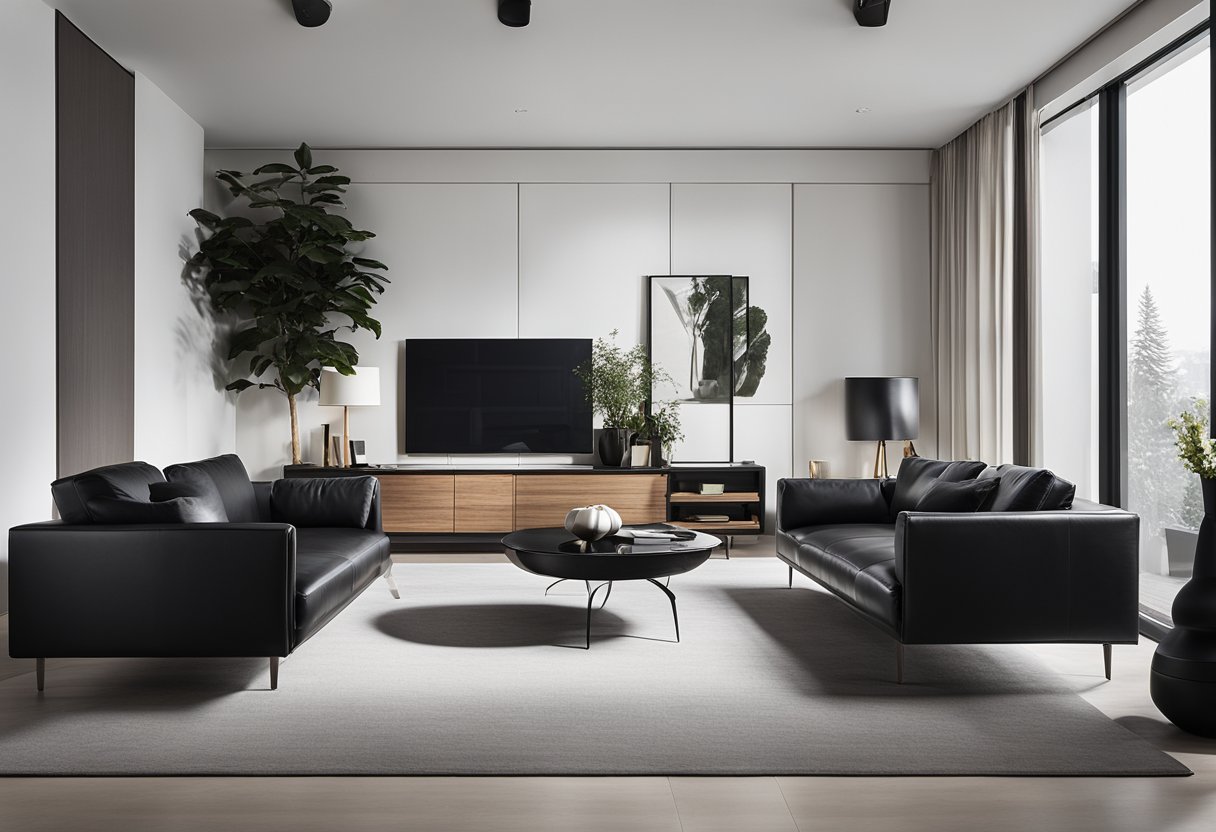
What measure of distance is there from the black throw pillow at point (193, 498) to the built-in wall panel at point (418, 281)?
315 centimetres

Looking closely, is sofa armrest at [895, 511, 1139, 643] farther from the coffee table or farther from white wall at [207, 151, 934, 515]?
white wall at [207, 151, 934, 515]

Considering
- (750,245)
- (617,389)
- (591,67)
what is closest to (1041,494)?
(591,67)

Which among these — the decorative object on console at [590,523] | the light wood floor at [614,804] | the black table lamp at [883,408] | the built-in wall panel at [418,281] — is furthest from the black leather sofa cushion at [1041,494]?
the built-in wall panel at [418,281]

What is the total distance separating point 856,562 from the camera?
11.6 feet

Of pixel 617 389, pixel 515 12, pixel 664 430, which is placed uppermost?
pixel 515 12

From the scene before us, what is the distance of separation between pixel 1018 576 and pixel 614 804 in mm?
1693

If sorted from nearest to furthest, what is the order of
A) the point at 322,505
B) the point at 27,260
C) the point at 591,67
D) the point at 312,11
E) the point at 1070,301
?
the point at 27,260, the point at 312,11, the point at 322,505, the point at 591,67, the point at 1070,301

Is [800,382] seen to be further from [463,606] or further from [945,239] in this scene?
[463,606]

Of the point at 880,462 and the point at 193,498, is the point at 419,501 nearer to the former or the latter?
the point at 193,498

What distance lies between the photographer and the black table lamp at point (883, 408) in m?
6.05

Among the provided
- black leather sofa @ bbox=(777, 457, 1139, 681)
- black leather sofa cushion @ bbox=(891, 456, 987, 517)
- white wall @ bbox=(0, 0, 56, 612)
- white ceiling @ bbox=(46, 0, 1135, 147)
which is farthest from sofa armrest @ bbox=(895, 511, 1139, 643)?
white wall @ bbox=(0, 0, 56, 612)

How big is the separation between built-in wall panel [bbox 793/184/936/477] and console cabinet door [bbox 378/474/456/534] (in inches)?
99.3

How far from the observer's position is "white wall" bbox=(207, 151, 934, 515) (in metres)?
6.55

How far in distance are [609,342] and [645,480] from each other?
3.61 feet
